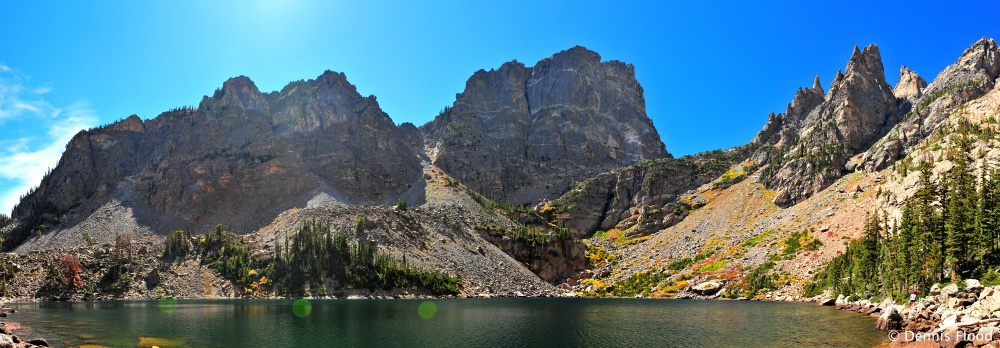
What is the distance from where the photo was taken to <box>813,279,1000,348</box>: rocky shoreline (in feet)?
135

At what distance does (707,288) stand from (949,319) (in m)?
86.4

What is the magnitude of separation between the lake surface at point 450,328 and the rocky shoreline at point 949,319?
2.83m

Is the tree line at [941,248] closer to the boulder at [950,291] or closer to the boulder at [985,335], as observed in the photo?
the boulder at [950,291]

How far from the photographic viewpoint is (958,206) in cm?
7319

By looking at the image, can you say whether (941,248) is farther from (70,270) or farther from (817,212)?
(70,270)

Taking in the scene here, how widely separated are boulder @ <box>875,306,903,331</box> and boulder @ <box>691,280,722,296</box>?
72.5m

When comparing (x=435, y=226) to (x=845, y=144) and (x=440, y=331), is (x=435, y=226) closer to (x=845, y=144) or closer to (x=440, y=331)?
(x=440, y=331)

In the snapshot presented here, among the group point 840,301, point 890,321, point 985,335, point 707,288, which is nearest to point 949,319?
point 985,335

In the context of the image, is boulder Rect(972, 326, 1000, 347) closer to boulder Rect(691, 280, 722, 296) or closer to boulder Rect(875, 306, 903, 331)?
boulder Rect(875, 306, 903, 331)

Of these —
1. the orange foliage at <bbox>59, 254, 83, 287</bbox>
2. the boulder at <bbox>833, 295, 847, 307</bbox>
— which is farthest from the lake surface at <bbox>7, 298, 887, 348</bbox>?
the orange foliage at <bbox>59, 254, 83, 287</bbox>

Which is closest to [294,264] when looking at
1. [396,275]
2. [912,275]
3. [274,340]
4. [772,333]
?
[396,275]

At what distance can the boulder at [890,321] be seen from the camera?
5788 centimetres

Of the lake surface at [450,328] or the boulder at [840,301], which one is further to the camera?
the boulder at [840,301]

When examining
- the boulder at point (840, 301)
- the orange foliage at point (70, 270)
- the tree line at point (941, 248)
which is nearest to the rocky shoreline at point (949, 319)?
→ the tree line at point (941, 248)
